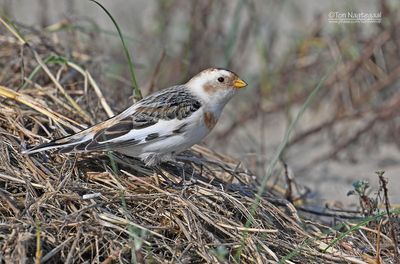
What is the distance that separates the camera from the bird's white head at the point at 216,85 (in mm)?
3953

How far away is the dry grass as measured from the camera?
117 inches

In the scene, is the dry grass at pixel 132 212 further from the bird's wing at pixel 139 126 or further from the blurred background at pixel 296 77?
the blurred background at pixel 296 77

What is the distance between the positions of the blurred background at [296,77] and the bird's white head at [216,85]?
3.50ft

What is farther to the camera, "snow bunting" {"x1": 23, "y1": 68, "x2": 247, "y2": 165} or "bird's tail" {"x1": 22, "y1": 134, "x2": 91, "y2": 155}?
"snow bunting" {"x1": 23, "y1": 68, "x2": 247, "y2": 165}

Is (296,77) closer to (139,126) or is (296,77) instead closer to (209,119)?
(209,119)

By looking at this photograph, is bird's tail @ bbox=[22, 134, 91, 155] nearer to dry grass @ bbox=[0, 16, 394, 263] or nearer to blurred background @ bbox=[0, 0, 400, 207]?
dry grass @ bbox=[0, 16, 394, 263]

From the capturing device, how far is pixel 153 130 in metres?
3.68

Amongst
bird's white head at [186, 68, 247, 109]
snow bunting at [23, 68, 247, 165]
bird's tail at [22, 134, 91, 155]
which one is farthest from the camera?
bird's white head at [186, 68, 247, 109]

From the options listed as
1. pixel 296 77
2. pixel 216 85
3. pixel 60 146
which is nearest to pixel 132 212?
pixel 60 146

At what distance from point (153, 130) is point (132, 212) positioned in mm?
584

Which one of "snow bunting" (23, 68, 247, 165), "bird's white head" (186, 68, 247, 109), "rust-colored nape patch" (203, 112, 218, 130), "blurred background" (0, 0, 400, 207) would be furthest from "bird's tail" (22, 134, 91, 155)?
"blurred background" (0, 0, 400, 207)

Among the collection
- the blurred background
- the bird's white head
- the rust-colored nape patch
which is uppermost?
the bird's white head

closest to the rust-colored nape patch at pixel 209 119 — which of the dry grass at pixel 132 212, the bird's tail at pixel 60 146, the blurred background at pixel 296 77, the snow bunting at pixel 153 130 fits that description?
the snow bunting at pixel 153 130

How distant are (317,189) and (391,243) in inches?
68.2
